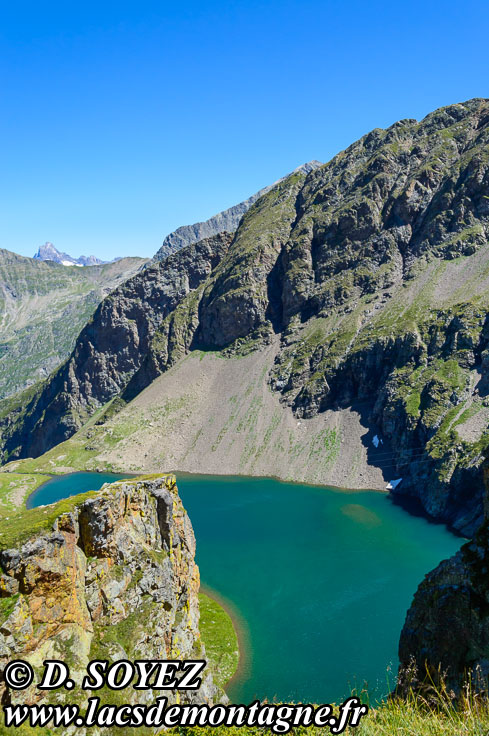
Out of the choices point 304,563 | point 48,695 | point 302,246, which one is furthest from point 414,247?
point 48,695

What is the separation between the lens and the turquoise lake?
4894 centimetres

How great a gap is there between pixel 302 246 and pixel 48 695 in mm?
187287

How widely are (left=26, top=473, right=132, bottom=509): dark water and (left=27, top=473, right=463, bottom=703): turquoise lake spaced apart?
43.1m

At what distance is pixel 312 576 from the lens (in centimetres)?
7275

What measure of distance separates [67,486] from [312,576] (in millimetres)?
107191

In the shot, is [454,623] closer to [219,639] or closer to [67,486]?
[219,639]

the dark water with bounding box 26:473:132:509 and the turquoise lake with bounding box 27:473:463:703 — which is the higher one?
the dark water with bounding box 26:473:132:509

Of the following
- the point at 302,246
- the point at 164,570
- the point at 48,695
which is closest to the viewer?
the point at 48,695

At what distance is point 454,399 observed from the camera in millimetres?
115125

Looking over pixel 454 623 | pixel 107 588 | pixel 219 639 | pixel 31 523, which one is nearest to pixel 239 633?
pixel 219 639

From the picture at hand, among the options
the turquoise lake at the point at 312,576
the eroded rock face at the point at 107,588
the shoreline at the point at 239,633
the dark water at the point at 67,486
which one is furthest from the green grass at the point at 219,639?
the dark water at the point at 67,486

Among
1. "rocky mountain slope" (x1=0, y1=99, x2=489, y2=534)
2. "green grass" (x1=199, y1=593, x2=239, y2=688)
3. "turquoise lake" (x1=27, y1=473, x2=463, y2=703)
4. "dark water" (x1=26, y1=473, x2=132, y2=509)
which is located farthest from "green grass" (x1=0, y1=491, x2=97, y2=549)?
"dark water" (x1=26, y1=473, x2=132, y2=509)

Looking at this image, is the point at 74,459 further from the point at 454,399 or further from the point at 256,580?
the point at 454,399

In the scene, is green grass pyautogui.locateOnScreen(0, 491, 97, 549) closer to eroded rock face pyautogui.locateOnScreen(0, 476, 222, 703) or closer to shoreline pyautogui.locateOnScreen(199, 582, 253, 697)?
eroded rock face pyautogui.locateOnScreen(0, 476, 222, 703)
